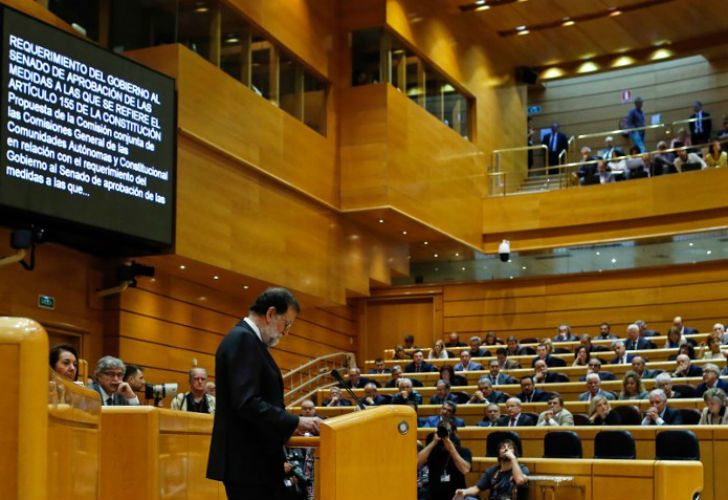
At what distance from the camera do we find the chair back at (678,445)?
7.69 meters

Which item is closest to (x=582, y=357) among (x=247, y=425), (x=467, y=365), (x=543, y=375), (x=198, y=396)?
(x=543, y=375)

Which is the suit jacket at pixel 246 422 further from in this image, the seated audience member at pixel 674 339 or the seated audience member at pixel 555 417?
the seated audience member at pixel 674 339

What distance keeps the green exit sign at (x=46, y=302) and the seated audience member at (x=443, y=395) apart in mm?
4233

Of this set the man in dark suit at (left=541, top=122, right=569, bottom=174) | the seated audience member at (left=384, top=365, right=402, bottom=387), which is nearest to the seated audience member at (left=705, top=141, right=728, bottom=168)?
the man in dark suit at (left=541, top=122, right=569, bottom=174)

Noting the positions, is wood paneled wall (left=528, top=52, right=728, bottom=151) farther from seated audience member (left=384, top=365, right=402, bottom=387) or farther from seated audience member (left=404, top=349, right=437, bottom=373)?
seated audience member (left=384, top=365, right=402, bottom=387)

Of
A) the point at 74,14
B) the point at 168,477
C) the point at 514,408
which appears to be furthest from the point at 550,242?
the point at 168,477

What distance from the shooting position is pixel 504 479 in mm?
7422

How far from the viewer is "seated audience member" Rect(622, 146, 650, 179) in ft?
55.3

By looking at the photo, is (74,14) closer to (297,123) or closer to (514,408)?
(297,123)

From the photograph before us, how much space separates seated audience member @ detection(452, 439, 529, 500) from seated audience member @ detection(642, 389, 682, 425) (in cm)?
187

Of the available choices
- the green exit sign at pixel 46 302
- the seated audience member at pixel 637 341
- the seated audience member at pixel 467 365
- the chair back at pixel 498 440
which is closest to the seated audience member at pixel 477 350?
the seated audience member at pixel 467 365

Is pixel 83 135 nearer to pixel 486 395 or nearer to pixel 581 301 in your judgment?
pixel 486 395

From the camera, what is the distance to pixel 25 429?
8.61 ft

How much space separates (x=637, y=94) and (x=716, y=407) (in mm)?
13562
